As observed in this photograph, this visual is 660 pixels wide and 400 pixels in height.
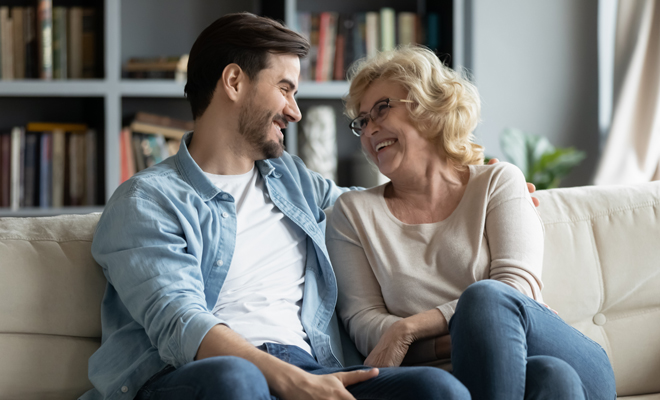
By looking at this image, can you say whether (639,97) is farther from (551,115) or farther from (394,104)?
(394,104)

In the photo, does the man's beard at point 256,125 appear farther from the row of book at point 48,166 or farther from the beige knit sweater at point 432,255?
the row of book at point 48,166

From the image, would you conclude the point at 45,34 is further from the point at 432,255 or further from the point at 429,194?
the point at 432,255

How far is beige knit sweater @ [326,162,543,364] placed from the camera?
136cm

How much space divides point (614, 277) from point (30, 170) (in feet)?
7.36

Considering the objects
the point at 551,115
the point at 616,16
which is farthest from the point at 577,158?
the point at 616,16

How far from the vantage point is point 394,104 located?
1.53 metres

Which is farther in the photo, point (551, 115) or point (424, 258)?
point (551, 115)

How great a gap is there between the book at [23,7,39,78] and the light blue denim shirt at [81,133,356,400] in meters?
1.45

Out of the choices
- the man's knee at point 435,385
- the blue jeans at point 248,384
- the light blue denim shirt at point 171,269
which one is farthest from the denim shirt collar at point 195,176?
the man's knee at point 435,385

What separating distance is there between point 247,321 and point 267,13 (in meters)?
1.98

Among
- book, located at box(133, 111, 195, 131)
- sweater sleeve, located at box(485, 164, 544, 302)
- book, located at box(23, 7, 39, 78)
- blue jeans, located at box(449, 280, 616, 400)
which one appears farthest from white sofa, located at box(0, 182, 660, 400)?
book, located at box(23, 7, 39, 78)

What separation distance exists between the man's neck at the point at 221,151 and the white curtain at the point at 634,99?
2.00 m

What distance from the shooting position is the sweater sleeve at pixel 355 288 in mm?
1401

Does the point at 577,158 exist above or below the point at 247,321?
above
